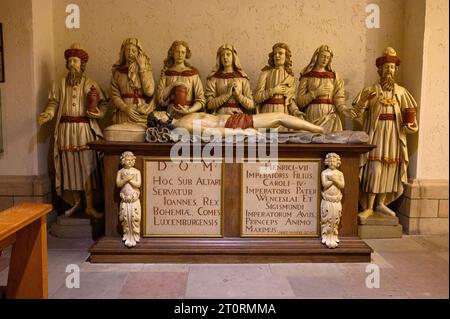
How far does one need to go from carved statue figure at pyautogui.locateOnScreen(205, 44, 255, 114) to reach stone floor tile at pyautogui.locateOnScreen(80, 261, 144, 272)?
1.79m

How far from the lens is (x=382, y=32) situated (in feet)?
16.2

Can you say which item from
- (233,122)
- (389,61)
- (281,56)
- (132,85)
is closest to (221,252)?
(233,122)

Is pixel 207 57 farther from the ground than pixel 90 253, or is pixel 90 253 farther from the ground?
pixel 207 57

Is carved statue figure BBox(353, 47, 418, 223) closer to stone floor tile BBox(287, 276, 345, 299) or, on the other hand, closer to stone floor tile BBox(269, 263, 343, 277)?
stone floor tile BBox(269, 263, 343, 277)

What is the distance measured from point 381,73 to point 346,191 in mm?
1430

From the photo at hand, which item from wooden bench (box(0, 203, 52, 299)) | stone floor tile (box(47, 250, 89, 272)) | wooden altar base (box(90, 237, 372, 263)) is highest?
wooden bench (box(0, 203, 52, 299))

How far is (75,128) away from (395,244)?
341cm

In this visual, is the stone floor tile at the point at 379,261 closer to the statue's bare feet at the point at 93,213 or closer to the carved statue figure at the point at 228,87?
the carved statue figure at the point at 228,87

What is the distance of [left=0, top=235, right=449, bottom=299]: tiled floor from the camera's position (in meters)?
2.91

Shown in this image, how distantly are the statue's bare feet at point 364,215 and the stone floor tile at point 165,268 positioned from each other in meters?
1.97

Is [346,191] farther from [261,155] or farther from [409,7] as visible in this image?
[409,7]

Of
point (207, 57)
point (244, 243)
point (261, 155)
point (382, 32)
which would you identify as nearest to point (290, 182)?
point (261, 155)

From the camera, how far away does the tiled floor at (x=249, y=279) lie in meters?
2.91

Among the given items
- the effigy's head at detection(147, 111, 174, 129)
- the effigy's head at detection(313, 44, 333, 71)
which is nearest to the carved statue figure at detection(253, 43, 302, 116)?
the effigy's head at detection(313, 44, 333, 71)
